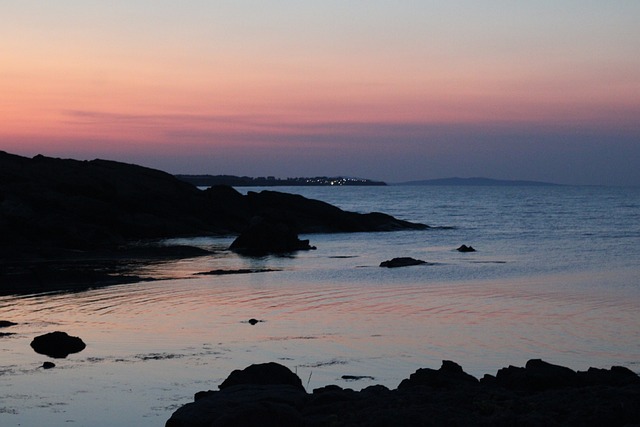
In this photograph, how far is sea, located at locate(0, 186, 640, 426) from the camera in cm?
1789

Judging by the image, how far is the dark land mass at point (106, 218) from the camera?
147ft

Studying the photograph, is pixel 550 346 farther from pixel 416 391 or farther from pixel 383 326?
pixel 416 391

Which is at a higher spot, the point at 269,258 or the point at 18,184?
the point at 18,184

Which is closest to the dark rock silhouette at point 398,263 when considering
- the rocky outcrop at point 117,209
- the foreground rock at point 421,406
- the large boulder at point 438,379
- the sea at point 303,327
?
the sea at point 303,327

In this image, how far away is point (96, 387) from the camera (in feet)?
58.3

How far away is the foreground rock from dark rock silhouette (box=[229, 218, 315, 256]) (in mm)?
46243

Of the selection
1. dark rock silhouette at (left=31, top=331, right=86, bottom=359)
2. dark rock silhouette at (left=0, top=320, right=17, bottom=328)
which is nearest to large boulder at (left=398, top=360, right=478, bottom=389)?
dark rock silhouette at (left=31, top=331, right=86, bottom=359)

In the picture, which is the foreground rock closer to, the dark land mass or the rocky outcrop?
the dark land mass

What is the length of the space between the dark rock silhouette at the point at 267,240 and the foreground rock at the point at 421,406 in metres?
46.2

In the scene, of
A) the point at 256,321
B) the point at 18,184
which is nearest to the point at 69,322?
the point at 256,321

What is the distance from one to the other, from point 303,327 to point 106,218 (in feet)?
156

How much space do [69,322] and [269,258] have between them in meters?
28.7

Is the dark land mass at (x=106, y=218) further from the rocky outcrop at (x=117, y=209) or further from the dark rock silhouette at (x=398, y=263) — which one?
the dark rock silhouette at (x=398, y=263)

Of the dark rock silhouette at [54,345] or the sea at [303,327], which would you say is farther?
the dark rock silhouette at [54,345]
